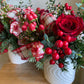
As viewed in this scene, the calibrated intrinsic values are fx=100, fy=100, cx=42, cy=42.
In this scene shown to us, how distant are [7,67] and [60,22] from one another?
0.45 metres

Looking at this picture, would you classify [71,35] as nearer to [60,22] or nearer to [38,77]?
[60,22]

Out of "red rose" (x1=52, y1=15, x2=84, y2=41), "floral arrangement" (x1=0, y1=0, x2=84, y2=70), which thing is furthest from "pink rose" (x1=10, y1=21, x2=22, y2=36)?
"red rose" (x1=52, y1=15, x2=84, y2=41)

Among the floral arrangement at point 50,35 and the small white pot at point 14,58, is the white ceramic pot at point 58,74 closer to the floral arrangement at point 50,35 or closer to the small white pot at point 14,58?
the floral arrangement at point 50,35

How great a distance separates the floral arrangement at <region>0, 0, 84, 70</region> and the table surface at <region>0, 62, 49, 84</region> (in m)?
0.15

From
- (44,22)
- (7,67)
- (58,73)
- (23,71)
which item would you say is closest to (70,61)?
(58,73)

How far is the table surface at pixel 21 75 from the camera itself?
0.50m

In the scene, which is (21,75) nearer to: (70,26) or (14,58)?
(14,58)

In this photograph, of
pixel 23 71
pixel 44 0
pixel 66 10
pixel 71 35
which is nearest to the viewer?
pixel 71 35

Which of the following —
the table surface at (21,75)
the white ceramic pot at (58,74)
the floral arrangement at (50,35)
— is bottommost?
the table surface at (21,75)

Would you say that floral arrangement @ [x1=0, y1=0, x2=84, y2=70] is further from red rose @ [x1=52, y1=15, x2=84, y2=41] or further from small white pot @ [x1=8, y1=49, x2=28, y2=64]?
small white pot @ [x1=8, y1=49, x2=28, y2=64]

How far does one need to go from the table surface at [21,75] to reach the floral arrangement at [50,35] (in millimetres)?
146

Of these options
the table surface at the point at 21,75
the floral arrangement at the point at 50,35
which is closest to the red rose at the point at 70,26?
the floral arrangement at the point at 50,35

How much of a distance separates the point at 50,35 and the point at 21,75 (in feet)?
0.95

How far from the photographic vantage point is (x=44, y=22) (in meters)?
0.39
